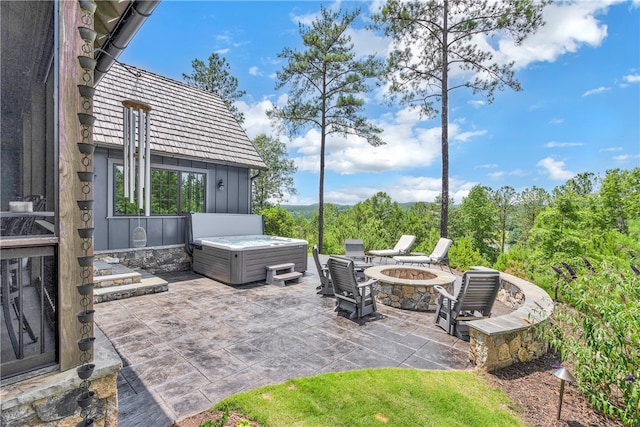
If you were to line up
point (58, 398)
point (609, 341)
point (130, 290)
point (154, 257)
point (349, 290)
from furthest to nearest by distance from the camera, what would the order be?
point (154, 257) → point (130, 290) → point (349, 290) → point (609, 341) → point (58, 398)

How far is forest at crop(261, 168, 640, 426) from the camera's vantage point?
2475 mm

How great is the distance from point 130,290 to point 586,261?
712cm

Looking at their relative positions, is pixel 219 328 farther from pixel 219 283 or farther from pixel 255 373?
pixel 219 283

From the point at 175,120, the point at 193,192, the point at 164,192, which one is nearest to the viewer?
the point at 164,192

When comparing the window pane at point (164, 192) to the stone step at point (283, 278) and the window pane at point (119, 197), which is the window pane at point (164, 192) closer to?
the window pane at point (119, 197)

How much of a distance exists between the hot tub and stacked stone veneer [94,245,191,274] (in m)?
0.55

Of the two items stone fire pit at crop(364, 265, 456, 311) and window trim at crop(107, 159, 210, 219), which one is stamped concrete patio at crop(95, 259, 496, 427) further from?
window trim at crop(107, 159, 210, 219)

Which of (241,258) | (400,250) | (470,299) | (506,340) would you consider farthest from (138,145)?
(400,250)

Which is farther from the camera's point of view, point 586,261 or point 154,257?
point 154,257

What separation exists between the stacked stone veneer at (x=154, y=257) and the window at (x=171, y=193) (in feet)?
3.18

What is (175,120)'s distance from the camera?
891 cm

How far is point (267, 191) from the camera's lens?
72.6 ft

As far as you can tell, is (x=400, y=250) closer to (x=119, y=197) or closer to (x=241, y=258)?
(x=241, y=258)

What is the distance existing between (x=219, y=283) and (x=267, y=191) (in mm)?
15491
